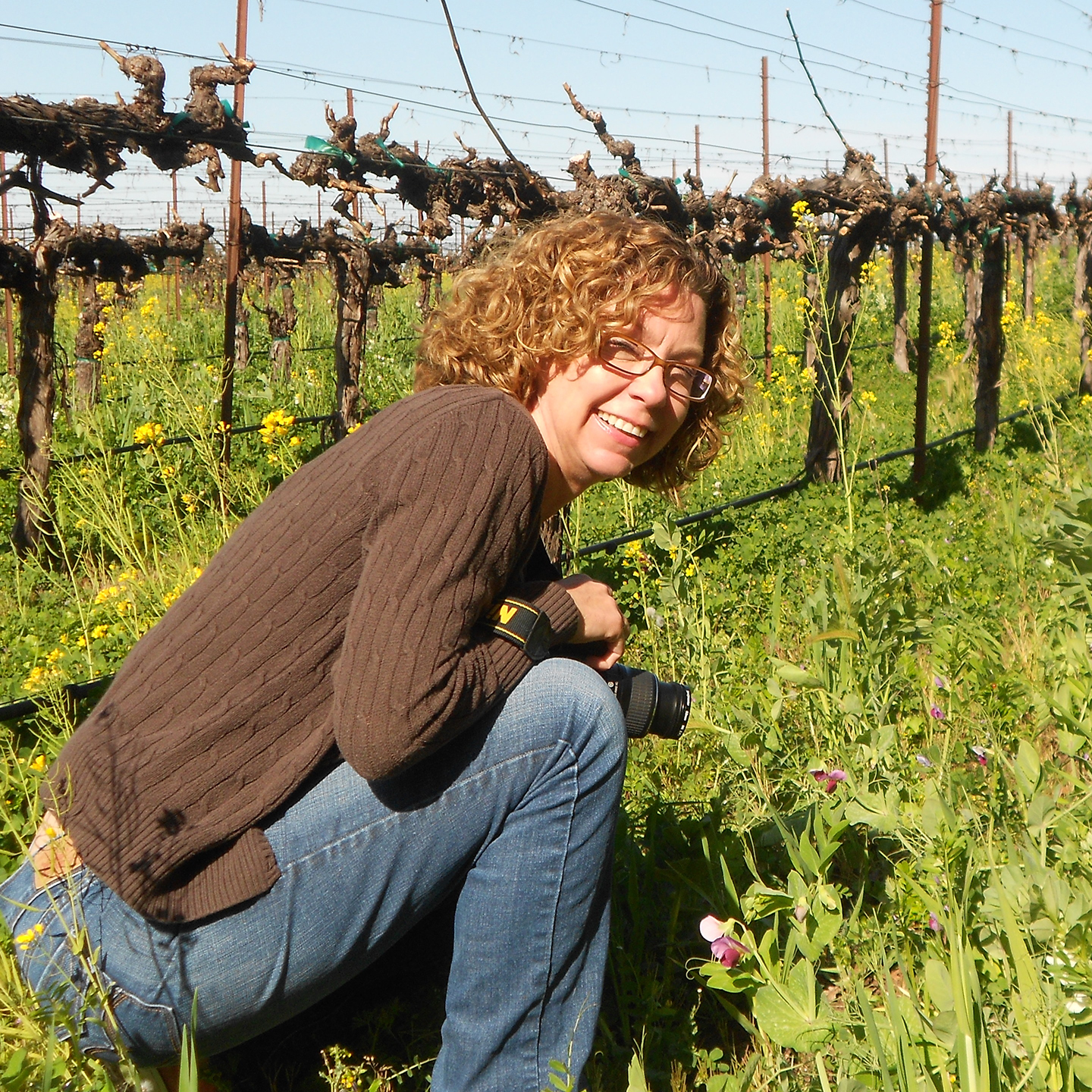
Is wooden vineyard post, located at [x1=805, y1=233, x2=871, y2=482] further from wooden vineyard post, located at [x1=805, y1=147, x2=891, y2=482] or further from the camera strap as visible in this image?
the camera strap

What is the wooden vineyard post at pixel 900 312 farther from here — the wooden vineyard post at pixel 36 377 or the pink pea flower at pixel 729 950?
the pink pea flower at pixel 729 950

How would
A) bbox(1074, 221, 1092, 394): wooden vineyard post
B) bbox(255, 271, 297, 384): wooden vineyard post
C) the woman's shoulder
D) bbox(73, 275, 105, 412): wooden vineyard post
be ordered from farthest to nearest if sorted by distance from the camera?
1. bbox(1074, 221, 1092, 394): wooden vineyard post
2. bbox(255, 271, 297, 384): wooden vineyard post
3. bbox(73, 275, 105, 412): wooden vineyard post
4. the woman's shoulder

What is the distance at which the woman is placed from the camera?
1386 millimetres

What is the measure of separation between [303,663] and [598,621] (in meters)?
0.55

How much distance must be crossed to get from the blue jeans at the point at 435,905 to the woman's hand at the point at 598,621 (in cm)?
17

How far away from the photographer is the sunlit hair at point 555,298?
1767 mm

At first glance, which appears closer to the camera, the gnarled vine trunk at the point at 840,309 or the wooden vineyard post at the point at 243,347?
the gnarled vine trunk at the point at 840,309

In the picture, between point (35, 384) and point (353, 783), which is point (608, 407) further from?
point (35, 384)

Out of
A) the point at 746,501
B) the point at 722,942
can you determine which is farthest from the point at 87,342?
the point at 722,942

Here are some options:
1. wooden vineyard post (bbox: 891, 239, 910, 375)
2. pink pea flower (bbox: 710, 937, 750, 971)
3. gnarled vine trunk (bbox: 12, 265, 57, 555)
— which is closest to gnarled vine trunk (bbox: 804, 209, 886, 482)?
wooden vineyard post (bbox: 891, 239, 910, 375)

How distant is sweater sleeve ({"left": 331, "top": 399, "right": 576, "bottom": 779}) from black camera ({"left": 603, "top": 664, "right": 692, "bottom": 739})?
0.49 metres

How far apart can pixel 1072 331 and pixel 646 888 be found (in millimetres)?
10986

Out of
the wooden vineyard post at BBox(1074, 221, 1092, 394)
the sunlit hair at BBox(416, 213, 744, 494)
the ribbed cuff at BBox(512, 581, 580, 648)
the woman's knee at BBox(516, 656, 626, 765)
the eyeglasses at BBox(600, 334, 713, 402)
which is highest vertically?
the wooden vineyard post at BBox(1074, 221, 1092, 394)

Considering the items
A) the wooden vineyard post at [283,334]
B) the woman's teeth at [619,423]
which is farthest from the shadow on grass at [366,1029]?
the wooden vineyard post at [283,334]
